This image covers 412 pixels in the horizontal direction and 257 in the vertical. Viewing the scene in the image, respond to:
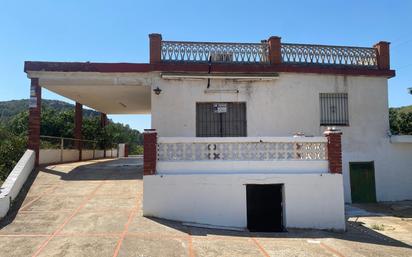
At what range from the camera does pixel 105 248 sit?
22.3 feet

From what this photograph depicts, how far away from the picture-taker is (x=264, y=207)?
10336mm

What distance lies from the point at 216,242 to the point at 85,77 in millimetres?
8268

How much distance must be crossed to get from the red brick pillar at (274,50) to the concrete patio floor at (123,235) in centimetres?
606

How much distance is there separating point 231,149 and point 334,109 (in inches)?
227

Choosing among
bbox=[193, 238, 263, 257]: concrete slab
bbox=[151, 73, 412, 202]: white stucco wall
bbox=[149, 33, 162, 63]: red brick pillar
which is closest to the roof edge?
bbox=[149, 33, 162, 63]: red brick pillar

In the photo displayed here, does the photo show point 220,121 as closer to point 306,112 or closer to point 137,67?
point 306,112

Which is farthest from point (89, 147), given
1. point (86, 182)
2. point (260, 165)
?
point (260, 165)

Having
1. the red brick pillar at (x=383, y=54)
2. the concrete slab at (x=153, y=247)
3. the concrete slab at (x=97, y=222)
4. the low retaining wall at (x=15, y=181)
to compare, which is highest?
the red brick pillar at (x=383, y=54)

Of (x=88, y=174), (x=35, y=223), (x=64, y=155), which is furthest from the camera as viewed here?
(x=64, y=155)

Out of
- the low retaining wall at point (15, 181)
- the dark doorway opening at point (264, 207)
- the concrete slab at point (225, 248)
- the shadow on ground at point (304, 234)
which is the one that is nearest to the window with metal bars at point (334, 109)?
the dark doorway opening at point (264, 207)

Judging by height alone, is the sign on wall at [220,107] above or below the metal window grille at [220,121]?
above

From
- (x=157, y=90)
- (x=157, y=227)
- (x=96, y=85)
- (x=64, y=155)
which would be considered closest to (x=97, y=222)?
(x=157, y=227)

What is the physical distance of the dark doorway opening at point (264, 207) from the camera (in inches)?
398

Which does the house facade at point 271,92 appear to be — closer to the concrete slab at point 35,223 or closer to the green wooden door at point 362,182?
the green wooden door at point 362,182
